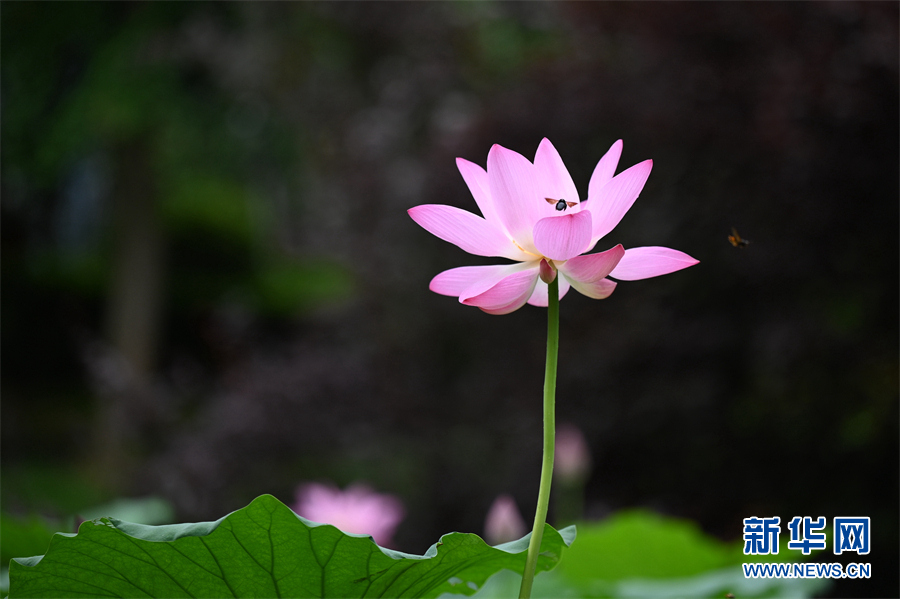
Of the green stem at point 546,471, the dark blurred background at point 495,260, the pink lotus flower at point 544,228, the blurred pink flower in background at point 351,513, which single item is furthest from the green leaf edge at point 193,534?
the dark blurred background at point 495,260

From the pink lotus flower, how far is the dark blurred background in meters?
1.79

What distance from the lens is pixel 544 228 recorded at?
445 mm

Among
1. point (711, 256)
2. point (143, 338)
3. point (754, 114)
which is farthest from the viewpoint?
point (143, 338)

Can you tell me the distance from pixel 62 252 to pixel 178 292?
0.96 meters

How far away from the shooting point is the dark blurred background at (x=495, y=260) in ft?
6.82

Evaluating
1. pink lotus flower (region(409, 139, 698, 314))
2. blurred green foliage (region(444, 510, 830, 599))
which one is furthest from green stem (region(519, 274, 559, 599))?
blurred green foliage (region(444, 510, 830, 599))

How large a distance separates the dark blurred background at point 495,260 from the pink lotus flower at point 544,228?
70.4 inches

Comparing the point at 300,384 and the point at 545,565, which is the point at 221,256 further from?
the point at 545,565

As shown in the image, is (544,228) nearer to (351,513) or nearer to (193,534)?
(193,534)

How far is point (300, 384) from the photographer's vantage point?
111 inches

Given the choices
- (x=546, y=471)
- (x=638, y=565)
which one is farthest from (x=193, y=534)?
(x=638, y=565)

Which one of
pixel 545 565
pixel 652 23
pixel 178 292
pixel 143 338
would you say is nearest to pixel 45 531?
pixel 545 565

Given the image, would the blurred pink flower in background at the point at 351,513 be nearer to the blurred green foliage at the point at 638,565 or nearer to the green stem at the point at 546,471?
the blurred green foliage at the point at 638,565

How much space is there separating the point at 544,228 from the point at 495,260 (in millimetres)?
2054
